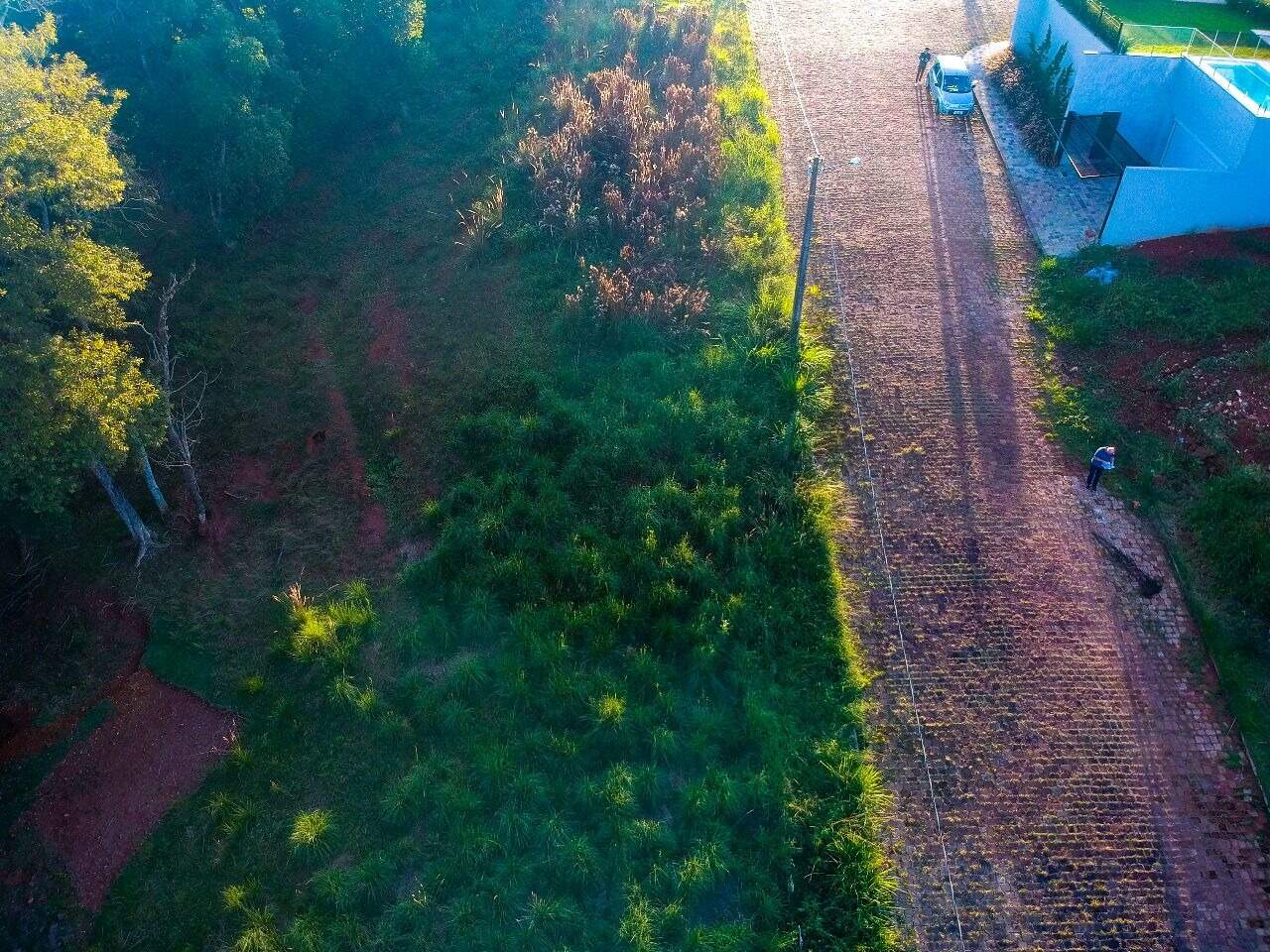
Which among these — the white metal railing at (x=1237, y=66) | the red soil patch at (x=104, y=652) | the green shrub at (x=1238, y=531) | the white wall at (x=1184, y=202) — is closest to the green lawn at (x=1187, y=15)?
the white metal railing at (x=1237, y=66)

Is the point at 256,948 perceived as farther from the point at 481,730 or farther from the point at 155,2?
the point at 155,2

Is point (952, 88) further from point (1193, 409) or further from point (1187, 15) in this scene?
point (1193, 409)

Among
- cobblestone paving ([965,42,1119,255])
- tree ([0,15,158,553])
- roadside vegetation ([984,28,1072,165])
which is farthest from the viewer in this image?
roadside vegetation ([984,28,1072,165])

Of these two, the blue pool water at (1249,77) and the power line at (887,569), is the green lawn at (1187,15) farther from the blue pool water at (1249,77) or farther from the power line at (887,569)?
the power line at (887,569)

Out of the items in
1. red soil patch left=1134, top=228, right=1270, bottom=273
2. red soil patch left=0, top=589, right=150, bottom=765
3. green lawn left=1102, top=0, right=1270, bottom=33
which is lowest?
red soil patch left=1134, top=228, right=1270, bottom=273

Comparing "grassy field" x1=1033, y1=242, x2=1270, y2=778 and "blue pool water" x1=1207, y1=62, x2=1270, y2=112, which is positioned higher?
"blue pool water" x1=1207, y1=62, x2=1270, y2=112

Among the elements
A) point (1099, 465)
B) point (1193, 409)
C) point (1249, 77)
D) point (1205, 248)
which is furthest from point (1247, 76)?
point (1099, 465)

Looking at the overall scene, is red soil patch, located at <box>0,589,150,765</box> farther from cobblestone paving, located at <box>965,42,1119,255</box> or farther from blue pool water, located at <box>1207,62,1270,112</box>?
blue pool water, located at <box>1207,62,1270,112</box>

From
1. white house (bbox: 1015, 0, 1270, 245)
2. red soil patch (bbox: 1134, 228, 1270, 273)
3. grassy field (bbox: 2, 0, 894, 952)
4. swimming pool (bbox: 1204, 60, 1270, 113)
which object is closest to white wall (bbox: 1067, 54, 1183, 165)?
white house (bbox: 1015, 0, 1270, 245)
